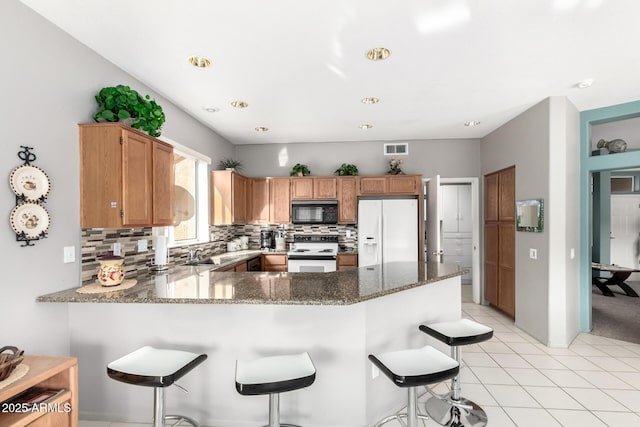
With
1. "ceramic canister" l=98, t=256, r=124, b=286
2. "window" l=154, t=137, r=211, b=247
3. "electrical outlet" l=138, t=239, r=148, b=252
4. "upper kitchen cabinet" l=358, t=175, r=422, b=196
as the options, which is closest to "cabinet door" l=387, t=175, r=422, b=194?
"upper kitchen cabinet" l=358, t=175, r=422, b=196

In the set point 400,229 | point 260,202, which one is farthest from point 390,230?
point 260,202

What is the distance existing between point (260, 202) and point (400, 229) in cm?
228

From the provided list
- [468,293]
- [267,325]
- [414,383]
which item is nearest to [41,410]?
[267,325]

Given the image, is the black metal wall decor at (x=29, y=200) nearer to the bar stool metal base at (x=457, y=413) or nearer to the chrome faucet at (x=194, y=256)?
the chrome faucet at (x=194, y=256)

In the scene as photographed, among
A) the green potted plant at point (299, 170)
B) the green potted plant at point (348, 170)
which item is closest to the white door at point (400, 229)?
the green potted plant at point (348, 170)

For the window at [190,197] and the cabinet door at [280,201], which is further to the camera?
the cabinet door at [280,201]

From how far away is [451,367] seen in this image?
5.52 feet

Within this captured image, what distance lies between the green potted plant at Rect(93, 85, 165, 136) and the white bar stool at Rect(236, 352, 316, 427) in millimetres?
1959

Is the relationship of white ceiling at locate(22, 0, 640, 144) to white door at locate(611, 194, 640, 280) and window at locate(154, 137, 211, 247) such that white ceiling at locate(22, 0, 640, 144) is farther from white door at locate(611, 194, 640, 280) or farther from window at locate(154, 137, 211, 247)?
white door at locate(611, 194, 640, 280)

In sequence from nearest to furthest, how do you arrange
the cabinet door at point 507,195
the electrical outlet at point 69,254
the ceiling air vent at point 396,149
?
1. the electrical outlet at point 69,254
2. the cabinet door at point 507,195
3. the ceiling air vent at point 396,149

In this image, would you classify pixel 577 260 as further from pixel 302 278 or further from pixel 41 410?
pixel 41 410

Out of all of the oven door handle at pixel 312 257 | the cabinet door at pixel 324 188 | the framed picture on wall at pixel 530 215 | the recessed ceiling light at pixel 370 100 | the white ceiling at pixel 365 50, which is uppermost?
the white ceiling at pixel 365 50

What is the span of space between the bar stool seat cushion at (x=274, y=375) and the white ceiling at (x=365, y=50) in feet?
6.79

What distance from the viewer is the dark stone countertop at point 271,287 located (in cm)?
188
